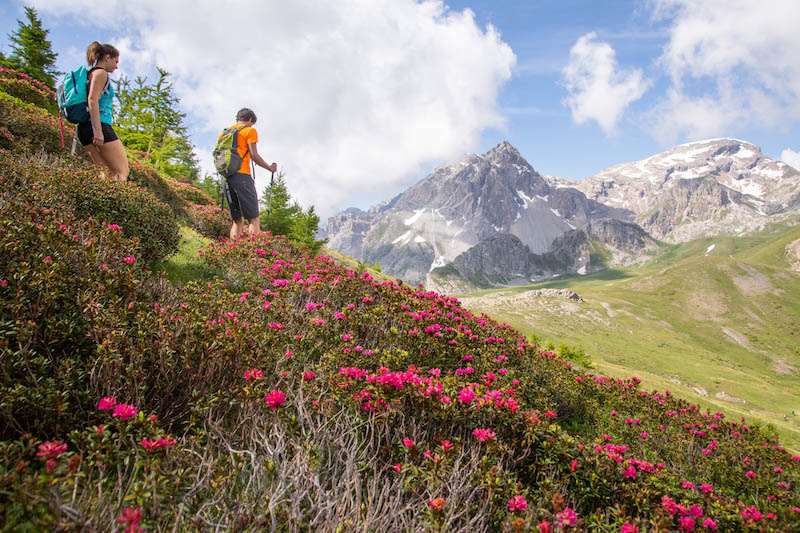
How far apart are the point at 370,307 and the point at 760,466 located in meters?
6.16

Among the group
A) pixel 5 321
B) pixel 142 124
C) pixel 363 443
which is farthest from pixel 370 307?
pixel 142 124

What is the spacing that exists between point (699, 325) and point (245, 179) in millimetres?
188656

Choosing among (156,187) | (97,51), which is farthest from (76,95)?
(156,187)

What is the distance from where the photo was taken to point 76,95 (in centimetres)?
659

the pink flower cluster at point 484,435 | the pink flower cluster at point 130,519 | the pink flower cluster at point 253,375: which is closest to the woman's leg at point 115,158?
the pink flower cluster at point 253,375

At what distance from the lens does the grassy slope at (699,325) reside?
7700 cm

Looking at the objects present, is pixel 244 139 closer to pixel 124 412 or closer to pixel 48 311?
pixel 48 311

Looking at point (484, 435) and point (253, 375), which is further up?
point (253, 375)

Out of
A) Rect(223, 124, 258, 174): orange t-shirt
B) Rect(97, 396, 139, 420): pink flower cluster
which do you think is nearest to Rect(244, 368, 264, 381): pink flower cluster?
Rect(97, 396, 139, 420): pink flower cluster

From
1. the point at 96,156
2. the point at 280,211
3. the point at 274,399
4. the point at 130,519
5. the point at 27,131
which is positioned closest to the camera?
the point at 130,519

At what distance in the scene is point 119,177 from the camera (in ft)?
24.3

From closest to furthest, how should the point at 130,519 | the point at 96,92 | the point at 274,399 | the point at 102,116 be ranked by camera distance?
the point at 130,519 < the point at 274,399 < the point at 96,92 < the point at 102,116

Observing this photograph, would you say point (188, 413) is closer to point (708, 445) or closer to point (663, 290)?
point (708, 445)

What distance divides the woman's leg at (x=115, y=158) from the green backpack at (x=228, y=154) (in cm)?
182
